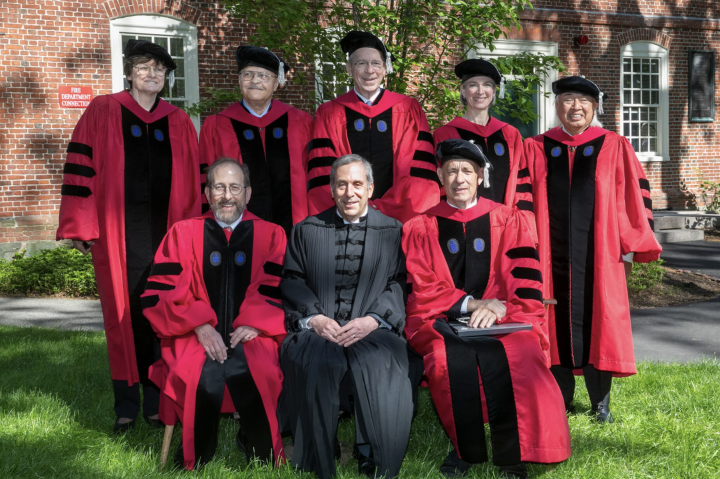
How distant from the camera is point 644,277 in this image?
26.7 ft

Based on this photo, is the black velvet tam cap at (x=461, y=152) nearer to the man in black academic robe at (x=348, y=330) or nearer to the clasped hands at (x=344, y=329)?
the man in black academic robe at (x=348, y=330)

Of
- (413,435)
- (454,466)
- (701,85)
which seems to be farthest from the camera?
(701,85)

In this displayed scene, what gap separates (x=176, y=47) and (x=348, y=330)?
853cm

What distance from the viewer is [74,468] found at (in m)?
3.39

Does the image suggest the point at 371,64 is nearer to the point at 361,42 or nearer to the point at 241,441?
the point at 361,42

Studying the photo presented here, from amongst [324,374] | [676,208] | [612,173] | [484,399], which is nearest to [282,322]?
[324,374]

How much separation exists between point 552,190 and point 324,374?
6.08 ft

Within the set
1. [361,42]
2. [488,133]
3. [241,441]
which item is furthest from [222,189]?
[488,133]

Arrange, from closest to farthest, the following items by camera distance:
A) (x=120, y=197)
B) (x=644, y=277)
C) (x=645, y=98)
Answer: (x=120, y=197) < (x=644, y=277) < (x=645, y=98)

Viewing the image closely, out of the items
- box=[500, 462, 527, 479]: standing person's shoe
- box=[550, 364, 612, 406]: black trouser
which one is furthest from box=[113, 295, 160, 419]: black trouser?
box=[550, 364, 612, 406]: black trouser

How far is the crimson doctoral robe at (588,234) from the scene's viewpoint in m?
4.09

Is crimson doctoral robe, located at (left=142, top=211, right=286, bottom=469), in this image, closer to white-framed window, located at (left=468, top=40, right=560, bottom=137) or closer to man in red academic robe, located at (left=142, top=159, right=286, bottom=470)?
man in red academic robe, located at (left=142, top=159, right=286, bottom=470)

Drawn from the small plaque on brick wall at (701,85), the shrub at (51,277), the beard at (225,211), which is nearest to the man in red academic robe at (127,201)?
the beard at (225,211)

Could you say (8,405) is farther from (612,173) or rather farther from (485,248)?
(612,173)
